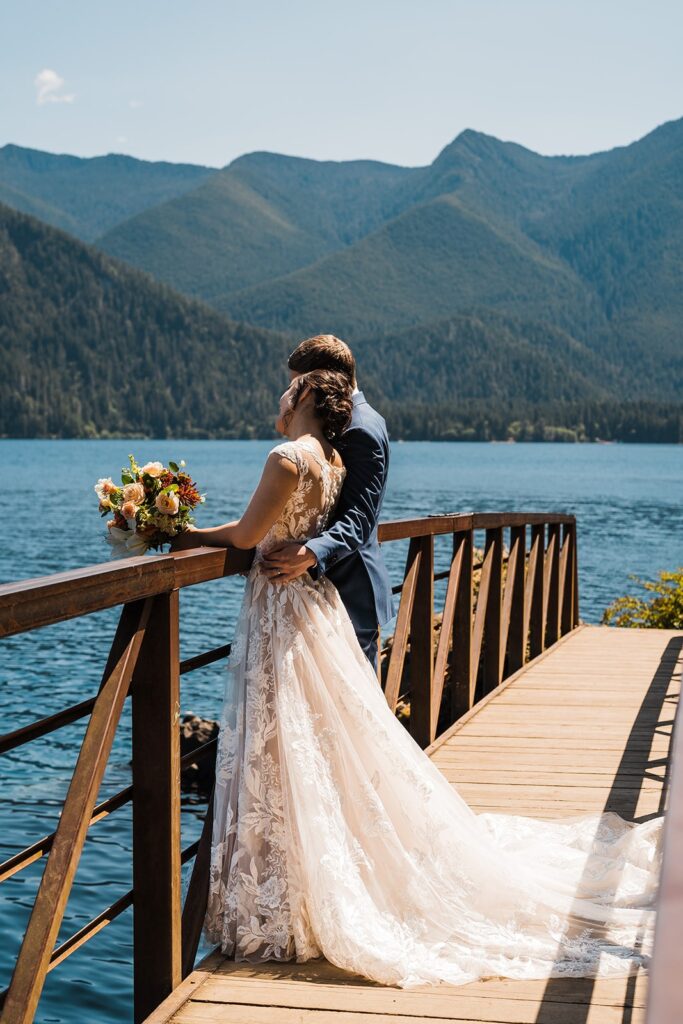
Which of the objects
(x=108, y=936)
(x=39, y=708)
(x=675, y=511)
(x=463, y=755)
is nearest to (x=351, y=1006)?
(x=463, y=755)

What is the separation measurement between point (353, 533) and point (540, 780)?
2.16 m

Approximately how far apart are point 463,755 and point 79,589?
136 inches

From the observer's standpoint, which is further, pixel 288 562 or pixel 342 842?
pixel 288 562

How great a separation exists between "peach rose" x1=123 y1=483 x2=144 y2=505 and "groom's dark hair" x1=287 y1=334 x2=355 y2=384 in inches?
→ 21.1

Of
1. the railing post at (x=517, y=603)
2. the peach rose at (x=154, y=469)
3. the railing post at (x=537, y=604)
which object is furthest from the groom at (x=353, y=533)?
the railing post at (x=537, y=604)

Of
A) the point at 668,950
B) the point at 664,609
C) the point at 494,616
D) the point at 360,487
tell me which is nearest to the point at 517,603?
the point at 494,616

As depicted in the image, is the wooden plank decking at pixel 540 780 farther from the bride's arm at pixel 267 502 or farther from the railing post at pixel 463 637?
the bride's arm at pixel 267 502

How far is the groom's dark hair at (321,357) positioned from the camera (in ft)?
10.5

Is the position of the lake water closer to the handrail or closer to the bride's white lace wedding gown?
the bride's white lace wedding gown

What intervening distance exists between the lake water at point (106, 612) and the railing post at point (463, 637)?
270cm

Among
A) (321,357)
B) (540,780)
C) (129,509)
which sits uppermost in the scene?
(321,357)

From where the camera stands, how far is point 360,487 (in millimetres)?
3328

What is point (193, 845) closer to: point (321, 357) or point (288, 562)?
point (288, 562)

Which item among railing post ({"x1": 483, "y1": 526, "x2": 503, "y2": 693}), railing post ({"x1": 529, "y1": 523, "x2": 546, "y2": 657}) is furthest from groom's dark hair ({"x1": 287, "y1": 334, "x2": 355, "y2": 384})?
railing post ({"x1": 529, "y1": 523, "x2": 546, "y2": 657})
